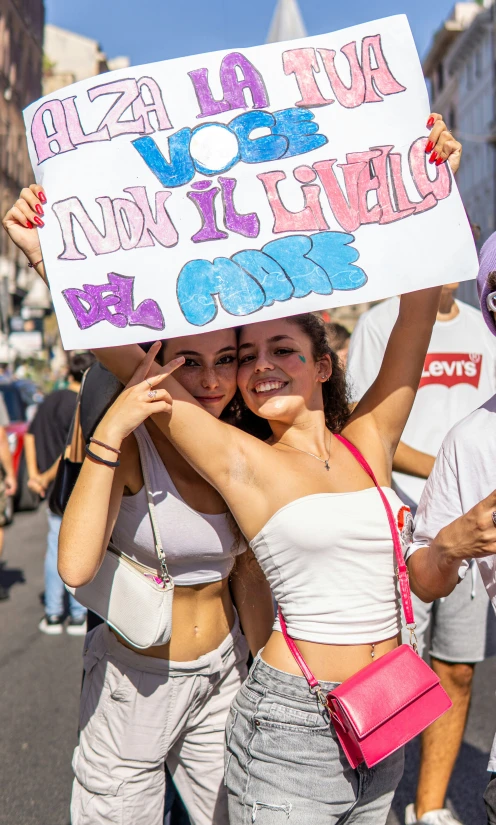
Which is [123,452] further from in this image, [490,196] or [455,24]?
[455,24]

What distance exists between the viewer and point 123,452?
7.37 feet

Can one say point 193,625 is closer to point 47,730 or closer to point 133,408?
point 133,408

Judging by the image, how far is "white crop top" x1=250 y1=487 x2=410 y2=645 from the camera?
2092mm

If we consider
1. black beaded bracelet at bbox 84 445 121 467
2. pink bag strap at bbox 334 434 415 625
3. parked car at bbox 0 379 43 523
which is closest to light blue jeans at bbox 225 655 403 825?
pink bag strap at bbox 334 434 415 625

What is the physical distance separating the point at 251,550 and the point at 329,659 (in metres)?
0.42

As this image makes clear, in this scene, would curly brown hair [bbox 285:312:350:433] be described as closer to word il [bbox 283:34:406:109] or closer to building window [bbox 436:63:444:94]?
word il [bbox 283:34:406:109]

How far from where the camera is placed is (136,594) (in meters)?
2.25

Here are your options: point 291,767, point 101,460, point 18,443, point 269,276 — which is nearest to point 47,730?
point 291,767

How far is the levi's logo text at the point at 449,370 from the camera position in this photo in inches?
149

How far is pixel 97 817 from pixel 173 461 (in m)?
0.97

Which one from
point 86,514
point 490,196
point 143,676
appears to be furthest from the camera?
point 490,196

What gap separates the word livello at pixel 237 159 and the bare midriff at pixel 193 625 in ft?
3.15

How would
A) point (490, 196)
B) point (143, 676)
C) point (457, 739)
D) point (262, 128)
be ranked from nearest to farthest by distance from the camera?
point (262, 128)
point (143, 676)
point (457, 739)
point (490, 196)

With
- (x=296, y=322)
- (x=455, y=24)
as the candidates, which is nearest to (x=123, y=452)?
(x=296, y=322)
